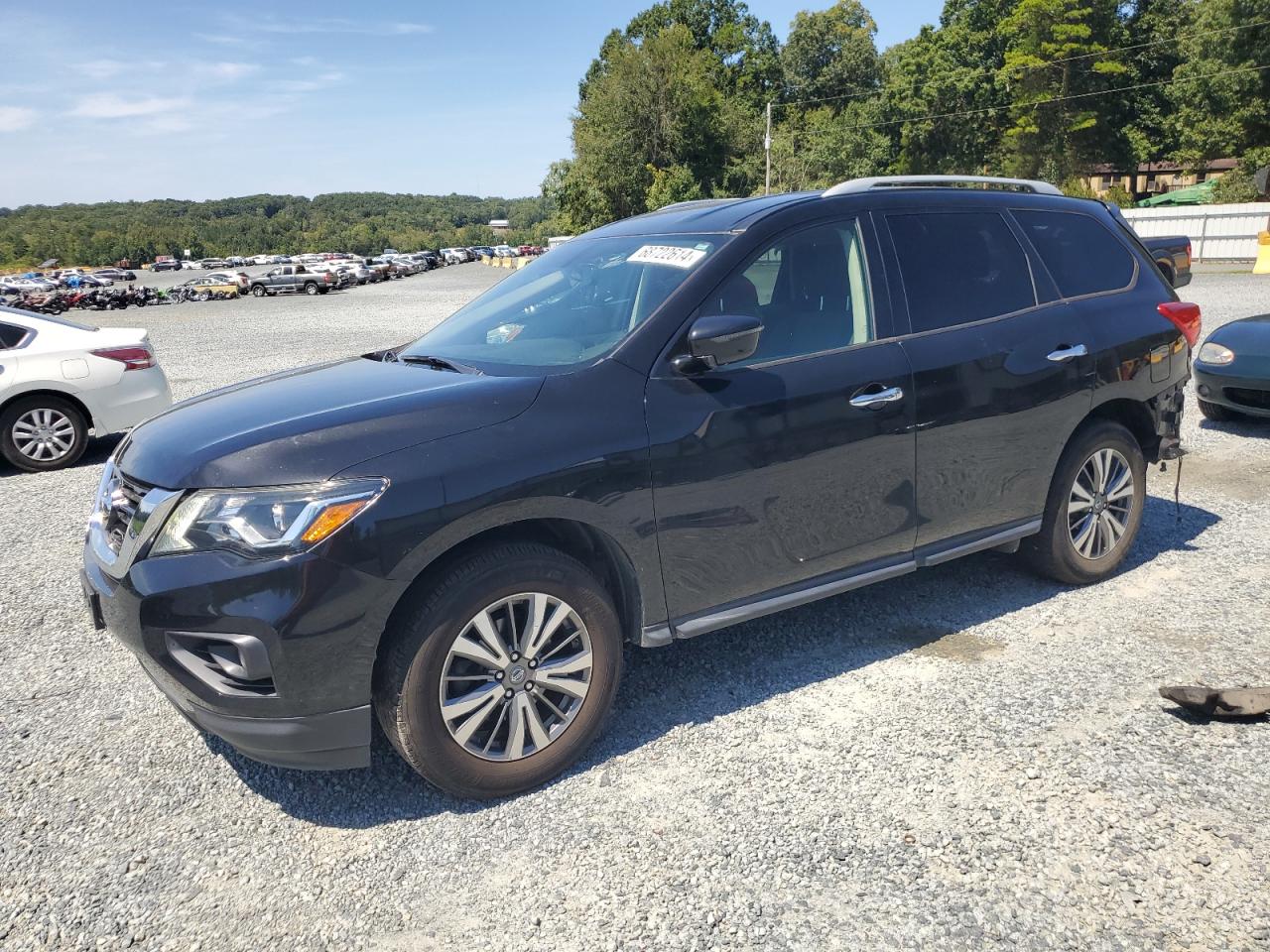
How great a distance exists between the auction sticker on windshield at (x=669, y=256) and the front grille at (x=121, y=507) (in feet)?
6.57

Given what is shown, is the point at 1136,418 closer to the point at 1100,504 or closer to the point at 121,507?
the point at 1100,504

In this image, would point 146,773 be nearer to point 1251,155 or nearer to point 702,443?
point 702,443

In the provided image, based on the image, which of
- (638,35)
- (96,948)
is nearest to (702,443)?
(96,948)

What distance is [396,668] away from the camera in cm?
283

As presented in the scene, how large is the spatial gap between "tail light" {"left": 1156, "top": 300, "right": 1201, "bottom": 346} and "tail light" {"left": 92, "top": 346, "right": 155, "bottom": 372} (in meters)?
8.07

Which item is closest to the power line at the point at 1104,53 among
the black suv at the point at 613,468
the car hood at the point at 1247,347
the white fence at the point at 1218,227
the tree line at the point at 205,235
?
the white fence at the point at 1218,227

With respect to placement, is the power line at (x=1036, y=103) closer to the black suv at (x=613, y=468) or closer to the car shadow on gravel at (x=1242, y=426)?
the car shadow on gravel at (x=1242, y=426)

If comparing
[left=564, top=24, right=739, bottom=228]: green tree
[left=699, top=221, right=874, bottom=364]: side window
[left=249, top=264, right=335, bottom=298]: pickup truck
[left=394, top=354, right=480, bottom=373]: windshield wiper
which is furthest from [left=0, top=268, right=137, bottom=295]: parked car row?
[left=699, top=221, right=874, bottom=364]: side window

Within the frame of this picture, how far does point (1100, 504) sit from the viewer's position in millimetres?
4641

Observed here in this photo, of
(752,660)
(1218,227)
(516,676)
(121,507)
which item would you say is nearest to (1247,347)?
(752,660)

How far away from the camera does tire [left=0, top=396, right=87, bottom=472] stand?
8.20 metres

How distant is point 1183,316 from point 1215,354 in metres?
3.51

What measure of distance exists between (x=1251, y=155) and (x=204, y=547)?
172ft

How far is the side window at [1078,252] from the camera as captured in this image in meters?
4.49
